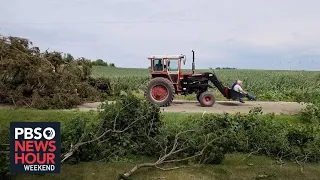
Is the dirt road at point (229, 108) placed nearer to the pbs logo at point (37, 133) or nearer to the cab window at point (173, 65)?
the cab window at point (173, 65)

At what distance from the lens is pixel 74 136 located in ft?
28.5

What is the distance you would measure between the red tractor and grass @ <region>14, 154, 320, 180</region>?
651cm

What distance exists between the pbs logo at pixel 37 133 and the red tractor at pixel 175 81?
8341mm

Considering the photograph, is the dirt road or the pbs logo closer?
the pbs logo

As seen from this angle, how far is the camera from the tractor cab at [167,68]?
1551 centimetres

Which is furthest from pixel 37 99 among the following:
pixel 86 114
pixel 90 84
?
pixel 90 84

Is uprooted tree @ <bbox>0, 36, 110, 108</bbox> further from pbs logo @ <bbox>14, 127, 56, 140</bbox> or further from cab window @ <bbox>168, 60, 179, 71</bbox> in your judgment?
pbs logo @ <bbox>14, 127, 56, 140</bbox>

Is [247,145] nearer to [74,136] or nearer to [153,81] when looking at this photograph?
[74,136]

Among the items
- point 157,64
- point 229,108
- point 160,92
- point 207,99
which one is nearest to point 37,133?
point 160,92

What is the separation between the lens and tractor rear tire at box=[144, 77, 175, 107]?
49.1 feet

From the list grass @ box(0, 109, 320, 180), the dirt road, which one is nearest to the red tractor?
the dirt road

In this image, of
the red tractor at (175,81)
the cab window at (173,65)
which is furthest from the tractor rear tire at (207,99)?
the cab window at (173,65)

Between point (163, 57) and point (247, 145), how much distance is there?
658cm

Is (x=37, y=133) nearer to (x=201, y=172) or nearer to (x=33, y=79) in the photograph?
(x=201, y=172)
